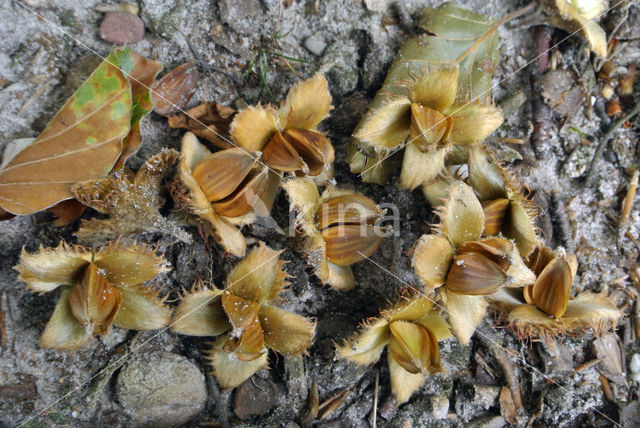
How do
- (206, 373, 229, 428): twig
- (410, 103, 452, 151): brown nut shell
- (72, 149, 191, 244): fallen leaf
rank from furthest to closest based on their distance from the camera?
(206, 373, 229, 428): twig → (410, 103, 452, 151): brown nut shell → (72, 149, 191, 244): fallen leaf

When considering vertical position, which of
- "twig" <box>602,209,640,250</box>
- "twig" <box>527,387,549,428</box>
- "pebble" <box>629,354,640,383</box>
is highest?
"twig" <box>602,209,640,250</box>

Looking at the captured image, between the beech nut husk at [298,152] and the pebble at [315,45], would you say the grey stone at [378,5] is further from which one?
the beech nut husk at [298,152]

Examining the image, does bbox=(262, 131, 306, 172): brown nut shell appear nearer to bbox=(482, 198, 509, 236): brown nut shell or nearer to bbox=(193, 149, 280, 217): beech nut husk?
bbox=(193, 149, 280, 217): beech nut husk

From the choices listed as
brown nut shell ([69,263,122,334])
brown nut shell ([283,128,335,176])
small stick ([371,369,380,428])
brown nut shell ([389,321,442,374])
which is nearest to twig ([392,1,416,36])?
brown nut shell ([283,128,335,176])

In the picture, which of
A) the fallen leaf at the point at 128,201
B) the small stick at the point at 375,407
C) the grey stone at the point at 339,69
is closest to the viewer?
the fallen leaf at the point at 128,201

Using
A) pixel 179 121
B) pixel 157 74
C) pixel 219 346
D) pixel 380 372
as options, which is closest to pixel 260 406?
pixel 219 346

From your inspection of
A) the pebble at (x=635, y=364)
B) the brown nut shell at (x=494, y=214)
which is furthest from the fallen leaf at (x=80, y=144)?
the pebble at (x=635, y=364)

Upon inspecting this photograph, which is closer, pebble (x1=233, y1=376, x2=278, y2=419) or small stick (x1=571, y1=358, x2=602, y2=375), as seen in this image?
pebble (x1=233, y1=376, x2=278, y2=419)

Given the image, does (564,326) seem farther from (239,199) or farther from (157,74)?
(157,74)
